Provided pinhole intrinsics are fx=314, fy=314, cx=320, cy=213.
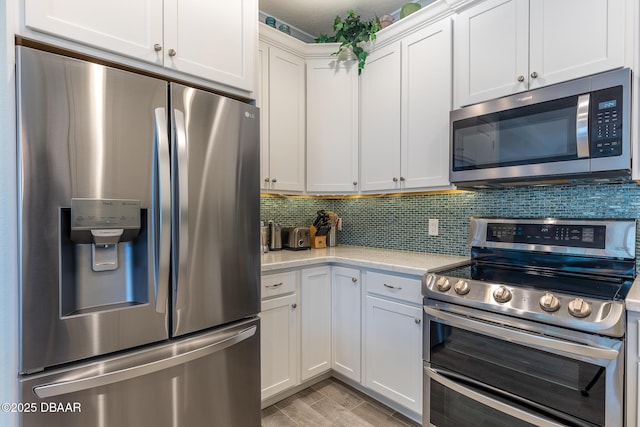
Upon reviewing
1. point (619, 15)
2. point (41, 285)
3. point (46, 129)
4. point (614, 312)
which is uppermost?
point (619, 15)

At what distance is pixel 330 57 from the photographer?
8.27 ft

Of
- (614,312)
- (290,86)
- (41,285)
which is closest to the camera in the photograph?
(41,285)

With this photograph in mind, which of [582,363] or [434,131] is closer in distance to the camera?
[582,363]

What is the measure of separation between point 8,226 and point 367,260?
5.54 feet

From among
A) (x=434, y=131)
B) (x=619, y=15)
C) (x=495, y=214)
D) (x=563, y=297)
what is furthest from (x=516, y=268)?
(x=619, y=15)

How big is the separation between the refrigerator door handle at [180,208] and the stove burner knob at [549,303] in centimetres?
145

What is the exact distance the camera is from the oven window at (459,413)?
140cm

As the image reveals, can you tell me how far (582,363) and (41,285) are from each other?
194 cm

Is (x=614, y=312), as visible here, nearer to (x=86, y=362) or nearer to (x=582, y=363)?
(x=582, y=363)

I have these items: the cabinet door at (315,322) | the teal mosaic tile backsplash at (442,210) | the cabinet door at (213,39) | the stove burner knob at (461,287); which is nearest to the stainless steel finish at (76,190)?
the cabinet door at (213,39)

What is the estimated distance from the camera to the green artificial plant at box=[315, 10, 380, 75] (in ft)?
7.63

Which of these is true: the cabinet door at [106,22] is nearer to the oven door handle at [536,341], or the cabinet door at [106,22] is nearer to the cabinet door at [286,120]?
the cabinet door at [286,120]

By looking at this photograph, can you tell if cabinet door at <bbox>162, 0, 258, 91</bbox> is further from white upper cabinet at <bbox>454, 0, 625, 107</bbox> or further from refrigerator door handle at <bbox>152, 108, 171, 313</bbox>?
white upper cabinet at <bbox>454, 0, 625, 107</bbox>

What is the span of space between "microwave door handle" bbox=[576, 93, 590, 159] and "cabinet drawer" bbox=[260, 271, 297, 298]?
1645 millimetres
